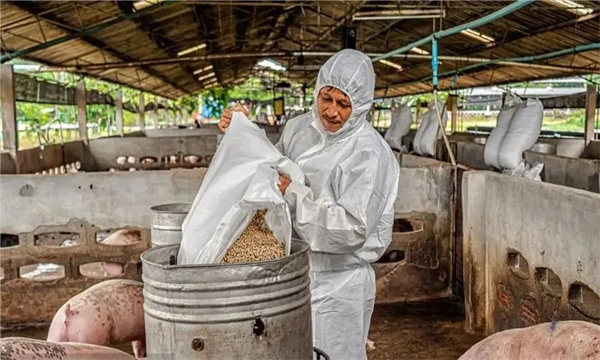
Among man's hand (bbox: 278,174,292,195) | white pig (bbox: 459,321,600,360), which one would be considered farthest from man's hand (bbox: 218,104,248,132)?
white pig (bbox: 459,321,600,360)

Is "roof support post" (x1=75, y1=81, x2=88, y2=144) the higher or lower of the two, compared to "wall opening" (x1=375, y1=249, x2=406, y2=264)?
higher

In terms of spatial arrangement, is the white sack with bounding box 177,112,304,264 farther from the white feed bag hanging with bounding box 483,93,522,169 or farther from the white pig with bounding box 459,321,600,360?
the white feed bag hanging with bounding box 483,93,522,169

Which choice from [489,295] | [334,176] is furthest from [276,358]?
[489,295]

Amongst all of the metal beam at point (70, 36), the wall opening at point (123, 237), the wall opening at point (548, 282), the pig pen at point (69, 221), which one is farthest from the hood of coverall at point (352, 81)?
the metal beam at point (70, 36)

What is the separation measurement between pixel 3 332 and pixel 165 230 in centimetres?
353

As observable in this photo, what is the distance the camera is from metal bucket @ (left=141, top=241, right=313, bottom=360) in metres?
1.65

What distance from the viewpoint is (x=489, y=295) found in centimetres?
487

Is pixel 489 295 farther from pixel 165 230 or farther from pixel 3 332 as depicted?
pixel 3 332

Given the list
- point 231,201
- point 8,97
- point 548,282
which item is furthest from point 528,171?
point 8,97

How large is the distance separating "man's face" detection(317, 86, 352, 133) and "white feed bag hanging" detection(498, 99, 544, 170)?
11.7 ft

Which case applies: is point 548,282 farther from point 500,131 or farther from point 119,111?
point 119,111

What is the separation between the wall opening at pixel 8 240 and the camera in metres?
5.49

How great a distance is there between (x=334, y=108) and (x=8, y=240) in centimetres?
385

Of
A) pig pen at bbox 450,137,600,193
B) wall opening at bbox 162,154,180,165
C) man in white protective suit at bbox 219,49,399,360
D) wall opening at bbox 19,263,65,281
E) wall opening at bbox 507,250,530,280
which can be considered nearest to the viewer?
man in white protective suit at bbox 219,49,399,360
